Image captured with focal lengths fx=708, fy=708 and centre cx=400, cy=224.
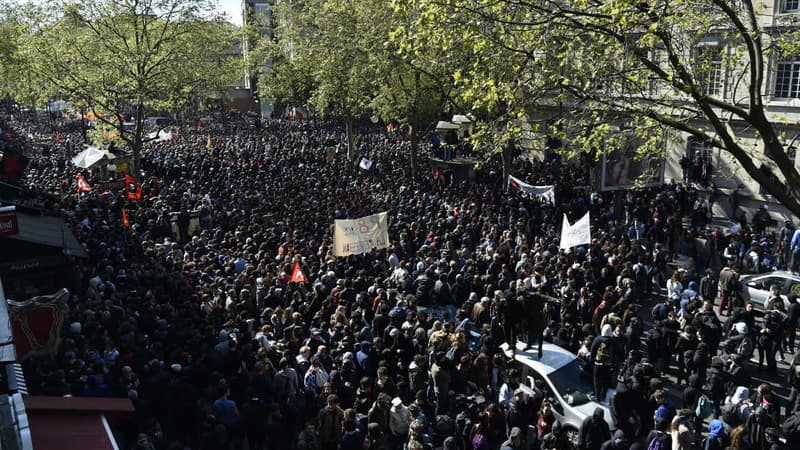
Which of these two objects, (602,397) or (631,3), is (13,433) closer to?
(631,3)

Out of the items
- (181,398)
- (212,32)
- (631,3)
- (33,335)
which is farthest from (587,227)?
(212,32)

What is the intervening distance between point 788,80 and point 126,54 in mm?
26768

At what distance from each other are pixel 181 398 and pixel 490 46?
22.3ft

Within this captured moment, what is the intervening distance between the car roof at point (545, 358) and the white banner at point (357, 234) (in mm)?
5531

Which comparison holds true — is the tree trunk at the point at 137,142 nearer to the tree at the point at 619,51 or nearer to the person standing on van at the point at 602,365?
the tree at the point at 619,51

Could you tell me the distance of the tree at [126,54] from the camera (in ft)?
103

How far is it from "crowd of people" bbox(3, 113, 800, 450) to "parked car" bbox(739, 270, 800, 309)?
0.67 meters

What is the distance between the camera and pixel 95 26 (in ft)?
106

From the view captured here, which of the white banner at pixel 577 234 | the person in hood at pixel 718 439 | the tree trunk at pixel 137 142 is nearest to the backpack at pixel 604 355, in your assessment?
the person in hood at pixel 718 439

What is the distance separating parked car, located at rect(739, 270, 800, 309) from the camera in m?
16.1

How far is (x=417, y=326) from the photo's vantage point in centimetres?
1273

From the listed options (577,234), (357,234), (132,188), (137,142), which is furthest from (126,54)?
(577,234)

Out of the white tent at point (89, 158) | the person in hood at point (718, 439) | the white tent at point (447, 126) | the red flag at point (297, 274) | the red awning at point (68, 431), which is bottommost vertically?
the person in hood at point (718, 439)

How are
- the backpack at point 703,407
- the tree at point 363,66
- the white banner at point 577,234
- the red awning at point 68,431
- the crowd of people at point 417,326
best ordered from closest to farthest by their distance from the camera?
the red awning at point 68,431
the crowd of people at point 417,326
the backpack at point 703,407
the white banner at point 577,234
the tree at point 363,66
